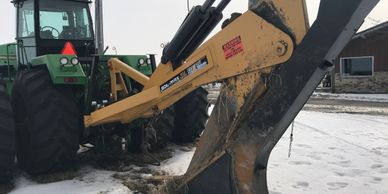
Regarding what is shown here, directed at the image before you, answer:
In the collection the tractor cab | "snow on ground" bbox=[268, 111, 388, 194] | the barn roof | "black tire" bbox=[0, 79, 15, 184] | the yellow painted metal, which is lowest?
"snow on ground" bbox=[268, 111, 388, 194]

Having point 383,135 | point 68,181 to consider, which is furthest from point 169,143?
point 383,135

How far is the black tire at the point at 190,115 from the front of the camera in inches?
303

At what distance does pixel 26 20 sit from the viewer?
22.6ft

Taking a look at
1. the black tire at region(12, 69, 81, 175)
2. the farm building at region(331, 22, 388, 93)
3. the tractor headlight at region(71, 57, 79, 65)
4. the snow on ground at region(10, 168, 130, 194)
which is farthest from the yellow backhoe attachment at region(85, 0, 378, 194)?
the farm building at region(331, 22, 388, 93)

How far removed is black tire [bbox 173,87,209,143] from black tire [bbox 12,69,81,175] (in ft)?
7.17

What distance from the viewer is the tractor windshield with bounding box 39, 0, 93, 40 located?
676 centimetres

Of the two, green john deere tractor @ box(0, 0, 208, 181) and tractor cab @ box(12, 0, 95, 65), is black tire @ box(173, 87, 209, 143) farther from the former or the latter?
Result: tractor cab @ box(12, 0, 95, 65)

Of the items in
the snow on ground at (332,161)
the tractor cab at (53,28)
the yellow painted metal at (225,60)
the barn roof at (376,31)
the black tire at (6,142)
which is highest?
the barn roof at (376,31)

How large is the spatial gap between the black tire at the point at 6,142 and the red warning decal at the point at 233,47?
299 centimetres

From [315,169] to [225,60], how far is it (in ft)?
9.34

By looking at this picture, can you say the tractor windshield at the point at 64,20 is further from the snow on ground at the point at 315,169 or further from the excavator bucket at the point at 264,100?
the excavator bucket at the point at 264,100

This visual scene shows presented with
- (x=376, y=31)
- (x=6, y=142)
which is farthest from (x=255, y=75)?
(x=376, y=31)

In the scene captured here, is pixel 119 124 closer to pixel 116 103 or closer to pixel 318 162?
pixel 116 103

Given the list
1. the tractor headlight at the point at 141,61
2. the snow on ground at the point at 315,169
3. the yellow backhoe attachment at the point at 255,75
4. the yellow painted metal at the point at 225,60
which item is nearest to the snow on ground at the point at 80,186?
the snow on ground at the point at 315,169
